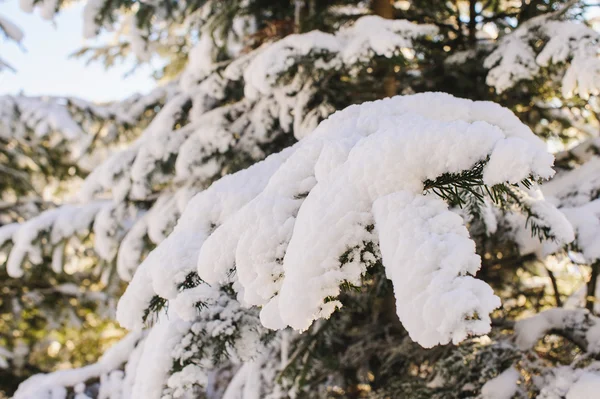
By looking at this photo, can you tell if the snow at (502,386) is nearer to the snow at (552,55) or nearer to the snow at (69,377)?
the snow at (552,55)

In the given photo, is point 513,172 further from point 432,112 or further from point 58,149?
point 58,149

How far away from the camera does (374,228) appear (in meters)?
1.00

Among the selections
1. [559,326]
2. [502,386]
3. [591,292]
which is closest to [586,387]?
[502,386]

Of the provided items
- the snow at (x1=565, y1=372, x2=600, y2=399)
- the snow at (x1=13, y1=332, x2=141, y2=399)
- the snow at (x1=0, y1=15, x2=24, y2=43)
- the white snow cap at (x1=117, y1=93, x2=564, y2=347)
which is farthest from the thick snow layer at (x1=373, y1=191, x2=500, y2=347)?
the snow at (x1=0, y1=15, x2=24, y2=43)

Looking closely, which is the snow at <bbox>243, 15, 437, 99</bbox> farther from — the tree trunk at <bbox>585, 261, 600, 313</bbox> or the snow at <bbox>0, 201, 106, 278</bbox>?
the snow at <bbox>0, 201, 106, 278</bbox>

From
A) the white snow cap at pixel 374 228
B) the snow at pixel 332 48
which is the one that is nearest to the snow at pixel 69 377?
the white snow cap at pixel 374 228

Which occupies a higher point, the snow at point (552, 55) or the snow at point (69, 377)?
the snow at point (552, 55)

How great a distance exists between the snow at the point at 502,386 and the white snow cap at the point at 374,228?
4.14ft

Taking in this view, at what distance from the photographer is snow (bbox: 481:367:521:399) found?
186 cm

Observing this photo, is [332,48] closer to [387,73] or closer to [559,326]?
[387,73]

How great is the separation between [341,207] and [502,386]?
4.81 ft

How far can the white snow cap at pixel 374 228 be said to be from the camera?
799 millimetres

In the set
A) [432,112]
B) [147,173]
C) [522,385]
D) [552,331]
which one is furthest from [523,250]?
[147,173]

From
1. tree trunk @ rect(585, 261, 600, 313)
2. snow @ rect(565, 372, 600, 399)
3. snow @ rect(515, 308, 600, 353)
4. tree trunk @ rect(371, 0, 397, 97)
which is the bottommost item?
tree trunk @ rect(585, 261, 600, 313)
